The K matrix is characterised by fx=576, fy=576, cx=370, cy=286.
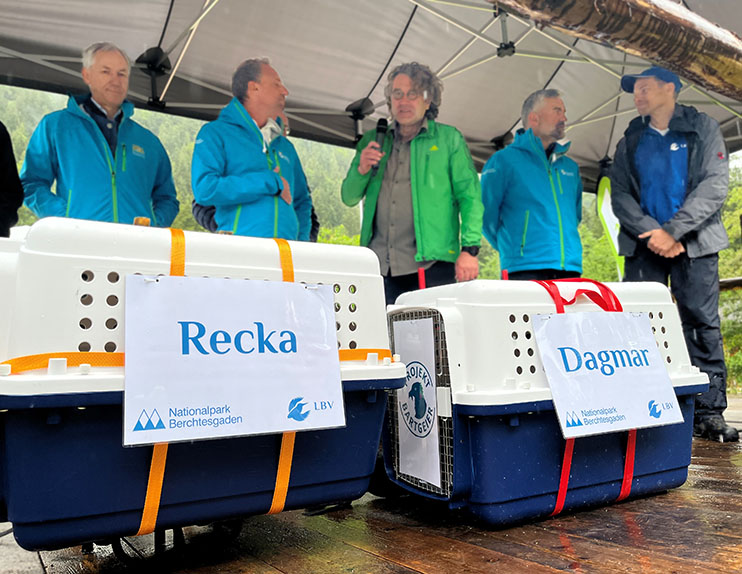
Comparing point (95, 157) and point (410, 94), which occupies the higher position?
point (410, 94)

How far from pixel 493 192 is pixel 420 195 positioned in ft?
1.43

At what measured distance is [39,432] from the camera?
0.71 meters

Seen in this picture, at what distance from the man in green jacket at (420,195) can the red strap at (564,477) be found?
70cm

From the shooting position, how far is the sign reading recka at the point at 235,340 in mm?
789

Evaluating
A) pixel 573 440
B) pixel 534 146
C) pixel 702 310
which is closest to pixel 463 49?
pixel 534 146

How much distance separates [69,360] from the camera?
73cm

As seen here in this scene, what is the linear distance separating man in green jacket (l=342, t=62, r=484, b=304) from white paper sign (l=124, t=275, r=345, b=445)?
836 mm

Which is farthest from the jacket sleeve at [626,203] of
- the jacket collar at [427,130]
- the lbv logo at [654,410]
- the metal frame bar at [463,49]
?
the metal frame bar at [463,49]

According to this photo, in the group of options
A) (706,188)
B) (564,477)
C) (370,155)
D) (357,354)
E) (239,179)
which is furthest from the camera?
(706,188)

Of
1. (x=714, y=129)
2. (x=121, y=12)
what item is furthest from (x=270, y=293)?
(x=121, y=12)

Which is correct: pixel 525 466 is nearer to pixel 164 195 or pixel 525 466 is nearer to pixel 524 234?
pixel 524 234

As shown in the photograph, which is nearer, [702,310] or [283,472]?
[283,472]

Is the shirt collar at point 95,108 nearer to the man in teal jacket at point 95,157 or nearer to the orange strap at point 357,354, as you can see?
the man in teal jacket at point 95,157

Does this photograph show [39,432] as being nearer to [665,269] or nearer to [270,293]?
[270,293]
